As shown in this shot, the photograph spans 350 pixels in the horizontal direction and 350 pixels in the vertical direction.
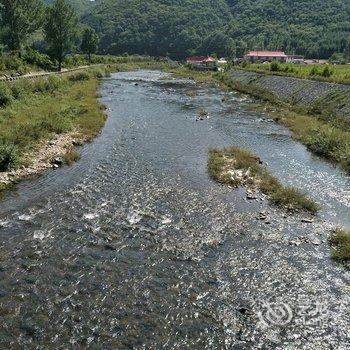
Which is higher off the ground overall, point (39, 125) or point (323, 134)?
point (39, 125)

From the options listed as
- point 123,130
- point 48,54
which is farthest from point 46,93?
point 48,54

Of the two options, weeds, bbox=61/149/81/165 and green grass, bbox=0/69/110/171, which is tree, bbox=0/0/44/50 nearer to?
green grass, bbox=0/69/110/171

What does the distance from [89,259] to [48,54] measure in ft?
301

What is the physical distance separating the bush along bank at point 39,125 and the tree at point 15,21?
2229 cm

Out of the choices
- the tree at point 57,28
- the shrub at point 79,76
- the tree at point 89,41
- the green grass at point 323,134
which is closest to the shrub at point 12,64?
the shrub at point 79,76

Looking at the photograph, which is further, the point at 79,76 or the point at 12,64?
the point at 79,76

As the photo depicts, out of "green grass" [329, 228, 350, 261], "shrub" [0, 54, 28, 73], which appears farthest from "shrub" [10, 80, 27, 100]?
"green grass" [329, 228, 350, 261]

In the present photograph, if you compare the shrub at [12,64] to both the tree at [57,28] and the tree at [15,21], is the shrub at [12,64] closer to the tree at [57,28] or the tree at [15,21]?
the tree at [15,21]

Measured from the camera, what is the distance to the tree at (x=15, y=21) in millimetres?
77500

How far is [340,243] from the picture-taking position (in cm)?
2097

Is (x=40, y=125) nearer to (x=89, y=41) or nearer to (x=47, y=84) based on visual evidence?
(x=47, y=84)

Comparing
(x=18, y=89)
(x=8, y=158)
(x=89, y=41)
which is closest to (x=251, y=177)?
(x=8, y=158)

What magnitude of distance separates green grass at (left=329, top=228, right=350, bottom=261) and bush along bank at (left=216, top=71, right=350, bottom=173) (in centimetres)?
1348

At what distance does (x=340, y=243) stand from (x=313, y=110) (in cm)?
3989
